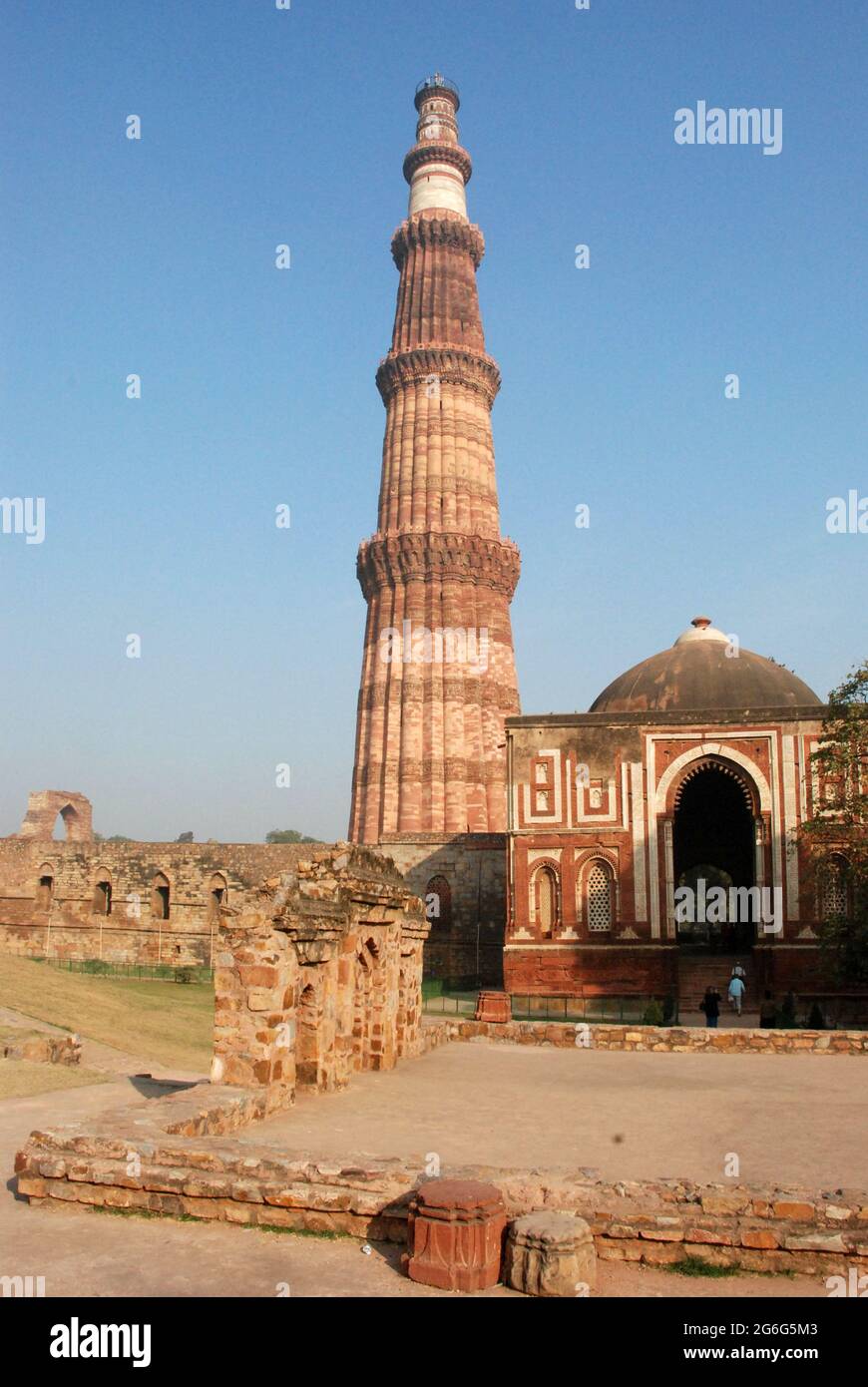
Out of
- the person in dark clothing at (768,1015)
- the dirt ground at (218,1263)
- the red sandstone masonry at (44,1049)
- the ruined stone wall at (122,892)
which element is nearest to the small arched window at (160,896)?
the ruined stone wall at (122,892)

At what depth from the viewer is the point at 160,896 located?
38.5 m

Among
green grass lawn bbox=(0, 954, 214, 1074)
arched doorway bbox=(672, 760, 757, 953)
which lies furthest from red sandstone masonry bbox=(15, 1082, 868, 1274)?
arched doorway bbox=(672, 760, 757, 953)

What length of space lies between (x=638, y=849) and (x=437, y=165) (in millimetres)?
34058

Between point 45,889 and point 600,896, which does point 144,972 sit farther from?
point 600,896

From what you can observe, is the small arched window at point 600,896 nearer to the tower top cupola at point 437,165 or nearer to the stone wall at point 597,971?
the stone wall at point 597,971

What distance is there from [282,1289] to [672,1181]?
2.33 m

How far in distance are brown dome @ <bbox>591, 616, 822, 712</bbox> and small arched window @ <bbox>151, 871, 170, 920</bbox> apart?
15.3 m

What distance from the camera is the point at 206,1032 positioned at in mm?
19547

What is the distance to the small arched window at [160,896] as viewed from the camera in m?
38.3

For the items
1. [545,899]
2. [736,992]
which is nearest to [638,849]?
[545,899]

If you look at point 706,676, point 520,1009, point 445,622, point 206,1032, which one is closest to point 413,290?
point 445,622

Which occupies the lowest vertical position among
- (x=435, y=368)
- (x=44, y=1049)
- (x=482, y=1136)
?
(x=44, y=1049)

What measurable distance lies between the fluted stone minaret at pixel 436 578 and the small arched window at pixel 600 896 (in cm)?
1340
